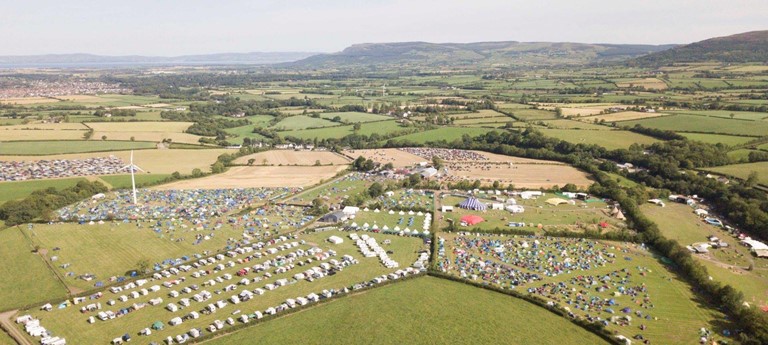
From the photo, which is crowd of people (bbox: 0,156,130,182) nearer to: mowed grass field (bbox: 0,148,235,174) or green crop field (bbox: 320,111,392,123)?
mowed grass field (bbox: 0,148,235,174)

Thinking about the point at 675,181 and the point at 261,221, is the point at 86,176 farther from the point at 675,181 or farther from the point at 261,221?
the point at 675,181

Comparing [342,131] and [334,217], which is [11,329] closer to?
[334,217]

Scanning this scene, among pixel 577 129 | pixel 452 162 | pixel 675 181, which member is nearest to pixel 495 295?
pixel 675 181

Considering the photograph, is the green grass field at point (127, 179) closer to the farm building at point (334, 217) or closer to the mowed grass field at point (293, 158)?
the mowed grass field at point (293, 158)

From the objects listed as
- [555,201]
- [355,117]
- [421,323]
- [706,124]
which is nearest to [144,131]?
[355,117]

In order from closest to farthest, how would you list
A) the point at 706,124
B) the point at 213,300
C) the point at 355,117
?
the point at 213,300
the point at 706,124
the point at 355,117

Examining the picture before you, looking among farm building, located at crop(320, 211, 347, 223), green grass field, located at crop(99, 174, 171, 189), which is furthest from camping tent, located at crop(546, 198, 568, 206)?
green grass field, located at crop(99, 174, 171, 189)

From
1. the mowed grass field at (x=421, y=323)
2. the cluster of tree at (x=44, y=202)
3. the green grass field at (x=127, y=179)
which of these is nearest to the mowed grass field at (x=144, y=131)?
the green grass field at (x=127, y=179)
